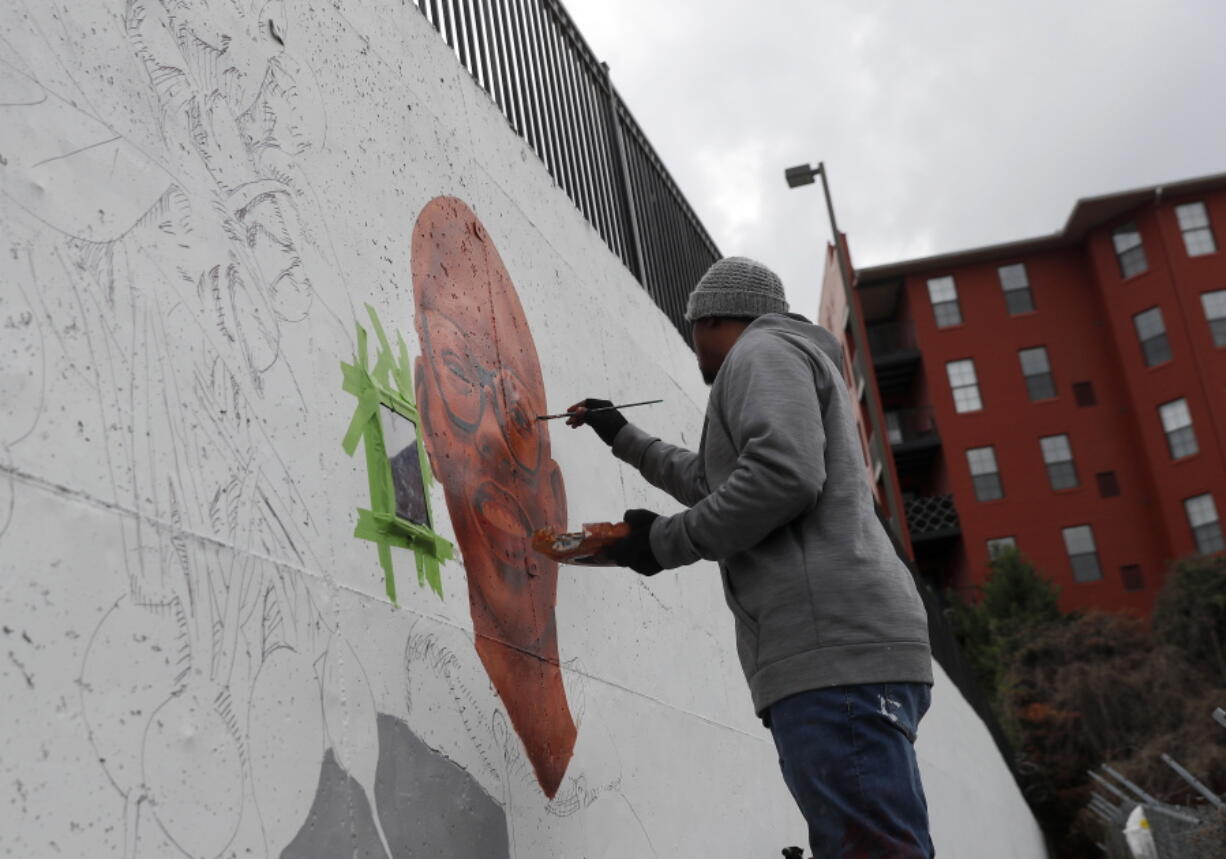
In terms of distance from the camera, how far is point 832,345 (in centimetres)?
308

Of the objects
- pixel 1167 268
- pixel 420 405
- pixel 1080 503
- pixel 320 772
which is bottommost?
pixel 320 772

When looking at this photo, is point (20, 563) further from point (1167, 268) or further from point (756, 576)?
point (1167, 268)

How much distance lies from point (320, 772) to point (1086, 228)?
34643 millimetres

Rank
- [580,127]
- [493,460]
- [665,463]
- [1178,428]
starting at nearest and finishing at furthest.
Result: [493,460] → [665,463] → [580,127] → [1178,428]

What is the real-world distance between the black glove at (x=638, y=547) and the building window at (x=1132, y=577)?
3148 centimetres

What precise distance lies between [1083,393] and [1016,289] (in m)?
3.44

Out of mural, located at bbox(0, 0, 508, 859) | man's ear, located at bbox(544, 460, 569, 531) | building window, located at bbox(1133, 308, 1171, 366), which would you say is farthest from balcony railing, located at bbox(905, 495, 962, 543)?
mural, located at bbox(0, 0, 508, 859)

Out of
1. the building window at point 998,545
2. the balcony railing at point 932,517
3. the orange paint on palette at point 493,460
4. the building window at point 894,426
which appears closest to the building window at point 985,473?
the balcony railing at point 932,517

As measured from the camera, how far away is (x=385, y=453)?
2.70m

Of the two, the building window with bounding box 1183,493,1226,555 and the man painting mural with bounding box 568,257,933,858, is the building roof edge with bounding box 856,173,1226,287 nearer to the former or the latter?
the building window with bounding box 1183,493,1226,555

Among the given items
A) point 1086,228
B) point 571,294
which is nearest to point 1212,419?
point 1086,228

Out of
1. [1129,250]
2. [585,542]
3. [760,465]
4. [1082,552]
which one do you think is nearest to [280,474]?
[585,542]

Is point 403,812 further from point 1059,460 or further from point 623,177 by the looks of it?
point 1059,460

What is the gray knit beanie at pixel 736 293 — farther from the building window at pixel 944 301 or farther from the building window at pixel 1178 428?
the building window at pixel 944 301
